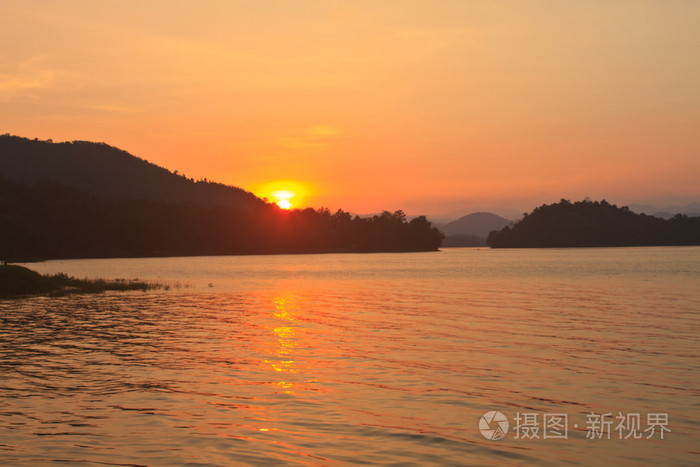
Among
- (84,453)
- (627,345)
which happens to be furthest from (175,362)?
(627,345)

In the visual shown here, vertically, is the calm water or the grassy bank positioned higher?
the grassy bank

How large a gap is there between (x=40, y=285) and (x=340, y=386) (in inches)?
2193

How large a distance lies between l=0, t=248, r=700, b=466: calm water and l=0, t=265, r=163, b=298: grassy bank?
23.0m

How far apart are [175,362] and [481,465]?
1623cm

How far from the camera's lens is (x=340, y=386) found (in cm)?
2153

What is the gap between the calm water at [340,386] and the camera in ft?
48.6

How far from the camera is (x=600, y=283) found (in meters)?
77.1

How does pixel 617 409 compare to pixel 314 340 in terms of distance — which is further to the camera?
pixel 314 340

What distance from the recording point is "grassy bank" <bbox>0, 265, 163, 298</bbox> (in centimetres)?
6325

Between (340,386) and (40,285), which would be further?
(40,285)

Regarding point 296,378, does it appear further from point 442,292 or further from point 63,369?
point 442,292

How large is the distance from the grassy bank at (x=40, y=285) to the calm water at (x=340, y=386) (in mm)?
22996

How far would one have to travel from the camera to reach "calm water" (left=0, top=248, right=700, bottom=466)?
14.8 m

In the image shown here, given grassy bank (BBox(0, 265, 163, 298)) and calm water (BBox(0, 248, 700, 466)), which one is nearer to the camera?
calm water (BBox(0, 248, 700, 466))
